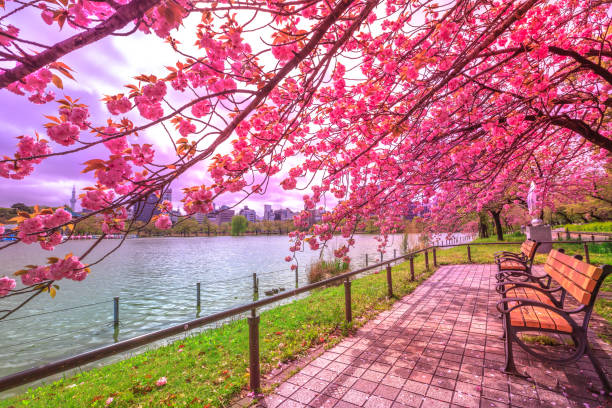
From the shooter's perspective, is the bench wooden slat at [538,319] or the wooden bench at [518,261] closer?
the bench wooden slat at [538,319]

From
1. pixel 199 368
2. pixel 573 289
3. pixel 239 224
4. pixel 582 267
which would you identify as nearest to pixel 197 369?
pixel 199 368

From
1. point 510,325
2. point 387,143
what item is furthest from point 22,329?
point 510,325

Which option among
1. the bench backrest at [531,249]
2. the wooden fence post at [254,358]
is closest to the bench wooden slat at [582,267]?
the bench backrest at [531,249]

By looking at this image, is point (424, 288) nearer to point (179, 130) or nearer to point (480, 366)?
point (480, 366)

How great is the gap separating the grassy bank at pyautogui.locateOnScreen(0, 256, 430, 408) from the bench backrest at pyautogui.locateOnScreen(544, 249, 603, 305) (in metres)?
3.01

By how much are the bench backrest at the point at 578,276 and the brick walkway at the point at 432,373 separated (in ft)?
2.93

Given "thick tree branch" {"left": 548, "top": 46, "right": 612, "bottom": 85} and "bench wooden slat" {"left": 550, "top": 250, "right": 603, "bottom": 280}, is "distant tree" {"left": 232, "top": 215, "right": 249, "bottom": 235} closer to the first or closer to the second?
"bench wooden slat" {"left": 550, "top": 250, "right": 603, "bottom": 280}

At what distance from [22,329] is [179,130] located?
432 inches

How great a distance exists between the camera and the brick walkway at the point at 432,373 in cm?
247

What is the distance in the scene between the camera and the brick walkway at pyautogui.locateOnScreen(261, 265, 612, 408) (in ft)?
8.10

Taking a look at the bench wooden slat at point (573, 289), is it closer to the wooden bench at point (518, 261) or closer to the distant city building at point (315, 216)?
the wooden bench at point (518, 261)

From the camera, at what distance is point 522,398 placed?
7.96 ft

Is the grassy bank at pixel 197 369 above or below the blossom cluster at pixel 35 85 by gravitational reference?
below

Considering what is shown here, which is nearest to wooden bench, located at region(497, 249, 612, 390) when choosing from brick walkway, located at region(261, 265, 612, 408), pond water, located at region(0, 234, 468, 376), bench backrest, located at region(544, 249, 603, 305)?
bench backrest, located at region(544, 249, 603, 305)
